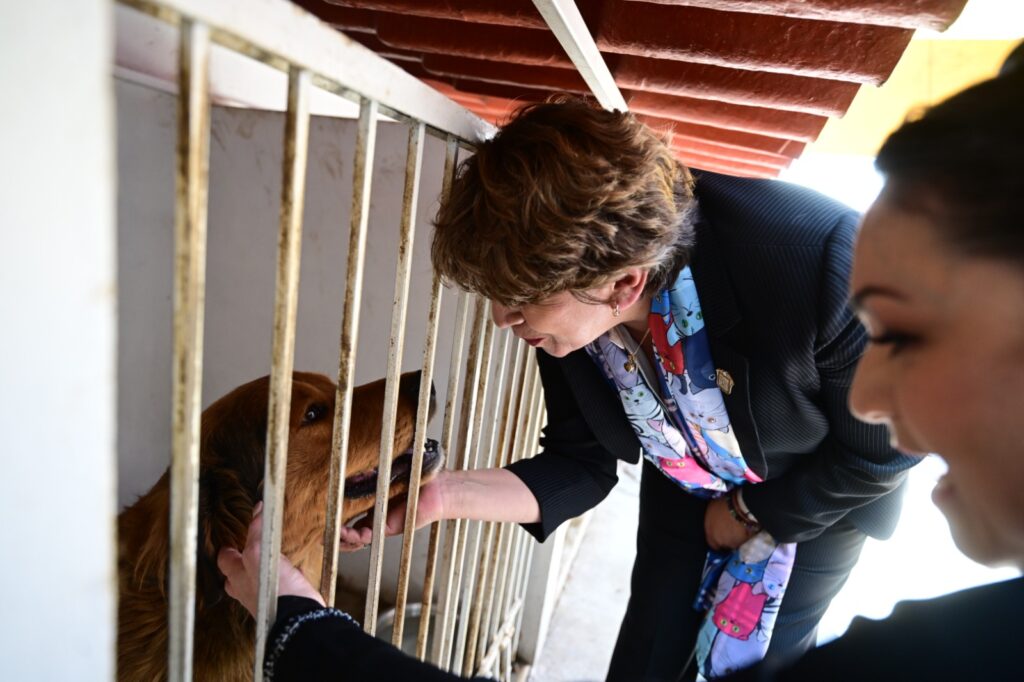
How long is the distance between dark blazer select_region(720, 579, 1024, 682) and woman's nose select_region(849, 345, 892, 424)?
184 mm

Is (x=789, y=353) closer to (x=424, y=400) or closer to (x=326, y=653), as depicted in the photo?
(x=424, y=400)

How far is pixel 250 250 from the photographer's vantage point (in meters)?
2.27

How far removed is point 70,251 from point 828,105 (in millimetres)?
2094

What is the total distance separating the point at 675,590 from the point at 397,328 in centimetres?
129

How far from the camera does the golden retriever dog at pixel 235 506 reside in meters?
1.28

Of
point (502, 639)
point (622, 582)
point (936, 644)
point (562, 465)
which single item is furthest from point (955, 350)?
point (622, 582)

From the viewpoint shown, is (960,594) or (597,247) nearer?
(960,594)

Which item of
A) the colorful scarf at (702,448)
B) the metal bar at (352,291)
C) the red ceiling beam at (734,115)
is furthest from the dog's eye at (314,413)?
the red ceiling beam at (734,115)

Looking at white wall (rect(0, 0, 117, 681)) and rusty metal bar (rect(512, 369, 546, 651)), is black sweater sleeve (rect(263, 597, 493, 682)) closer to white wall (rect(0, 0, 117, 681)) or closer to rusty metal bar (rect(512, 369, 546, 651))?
white wall (rect(0, 0, 117, 681))

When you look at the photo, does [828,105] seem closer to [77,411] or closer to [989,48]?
[989,48]

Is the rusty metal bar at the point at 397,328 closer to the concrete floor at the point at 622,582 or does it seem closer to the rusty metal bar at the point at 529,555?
the rusty metal bar at the point at 529,555

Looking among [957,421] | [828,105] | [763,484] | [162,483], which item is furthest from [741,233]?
[162,483]

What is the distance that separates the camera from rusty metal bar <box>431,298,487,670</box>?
146cm

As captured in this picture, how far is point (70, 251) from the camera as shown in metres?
0.42
